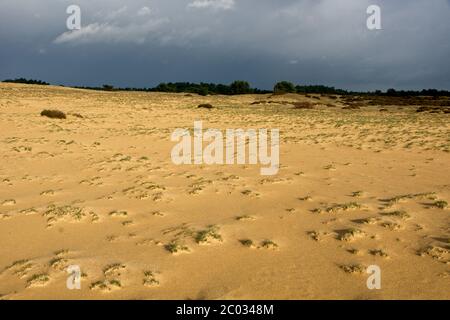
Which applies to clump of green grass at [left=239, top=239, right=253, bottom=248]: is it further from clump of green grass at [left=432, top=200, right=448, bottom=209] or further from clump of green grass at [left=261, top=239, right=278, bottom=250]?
clump of green grass at [left=432, top=200, right=448, bottom=209]

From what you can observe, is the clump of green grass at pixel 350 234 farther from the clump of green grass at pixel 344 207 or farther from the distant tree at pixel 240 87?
the distant tree at pixel 240 87

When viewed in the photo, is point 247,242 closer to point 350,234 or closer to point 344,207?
point 350,234

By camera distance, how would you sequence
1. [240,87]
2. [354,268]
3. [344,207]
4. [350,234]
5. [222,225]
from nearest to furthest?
[354,268]
[350,234]
[222,225]
[344,207]
[240,87]

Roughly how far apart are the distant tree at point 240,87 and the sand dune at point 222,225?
285ft

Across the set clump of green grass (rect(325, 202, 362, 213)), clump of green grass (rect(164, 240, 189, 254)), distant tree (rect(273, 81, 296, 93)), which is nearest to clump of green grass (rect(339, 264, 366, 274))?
clump of green grass (rect(164, 240, 189, 254))

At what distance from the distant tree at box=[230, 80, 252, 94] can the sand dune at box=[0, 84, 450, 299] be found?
86923 millimetres

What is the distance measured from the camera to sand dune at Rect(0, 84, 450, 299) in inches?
221

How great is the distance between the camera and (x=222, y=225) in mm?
7918

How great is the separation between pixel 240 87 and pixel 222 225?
96444 mm

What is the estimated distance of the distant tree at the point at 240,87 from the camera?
333 feet

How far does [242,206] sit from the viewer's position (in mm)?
9156

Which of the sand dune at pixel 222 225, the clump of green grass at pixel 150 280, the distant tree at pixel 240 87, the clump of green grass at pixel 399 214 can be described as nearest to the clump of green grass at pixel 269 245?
the sand dune at pixel 222 225

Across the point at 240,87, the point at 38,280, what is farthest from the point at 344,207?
the point at 240,87
